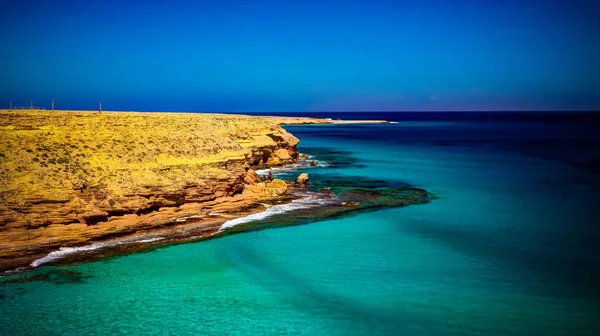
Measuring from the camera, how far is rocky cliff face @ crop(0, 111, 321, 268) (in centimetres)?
1608

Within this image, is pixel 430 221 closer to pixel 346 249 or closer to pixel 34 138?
pixel 346 249

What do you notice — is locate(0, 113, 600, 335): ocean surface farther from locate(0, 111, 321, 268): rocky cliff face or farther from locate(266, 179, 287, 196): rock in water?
locate(266, 179, 287, 196): rock in water

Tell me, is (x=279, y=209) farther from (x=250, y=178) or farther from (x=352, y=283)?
(x=352, y=283)

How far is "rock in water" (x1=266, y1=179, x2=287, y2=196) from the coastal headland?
6cm

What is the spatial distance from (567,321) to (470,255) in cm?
492

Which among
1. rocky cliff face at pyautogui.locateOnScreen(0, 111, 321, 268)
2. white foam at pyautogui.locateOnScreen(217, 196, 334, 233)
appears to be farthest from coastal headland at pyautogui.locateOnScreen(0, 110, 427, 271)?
white foam at pyautogui.locateOnScreen(217, 196, 334, 233)

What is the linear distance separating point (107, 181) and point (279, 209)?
7983 mm

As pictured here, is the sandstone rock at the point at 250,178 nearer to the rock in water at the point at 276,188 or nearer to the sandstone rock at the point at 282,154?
the rock in water at the point at 276,188

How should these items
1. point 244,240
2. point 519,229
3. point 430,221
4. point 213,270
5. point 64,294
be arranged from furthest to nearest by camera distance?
point 430,221, point 519,229, point 244,240, point 213,270, point 64,294

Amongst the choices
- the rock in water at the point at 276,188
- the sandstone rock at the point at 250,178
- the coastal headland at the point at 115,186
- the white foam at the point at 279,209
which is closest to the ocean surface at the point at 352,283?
the white foam at the point at 279,209

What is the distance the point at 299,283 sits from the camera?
13594 millimetres

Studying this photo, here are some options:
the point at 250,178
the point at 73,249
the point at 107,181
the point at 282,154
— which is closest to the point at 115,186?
the point at 107,181

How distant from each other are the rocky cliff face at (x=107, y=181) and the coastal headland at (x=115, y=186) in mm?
35

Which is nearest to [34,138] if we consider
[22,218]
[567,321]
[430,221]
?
[22,218]
